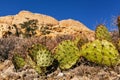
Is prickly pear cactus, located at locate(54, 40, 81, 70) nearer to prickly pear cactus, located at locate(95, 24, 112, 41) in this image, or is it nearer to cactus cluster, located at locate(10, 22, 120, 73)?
cactus cluster, located at locate(10, 22, 120, 73)

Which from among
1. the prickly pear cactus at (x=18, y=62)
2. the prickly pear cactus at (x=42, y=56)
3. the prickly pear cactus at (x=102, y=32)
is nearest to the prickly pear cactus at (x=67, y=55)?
the prickly pear cactus at (x=42, y=56)

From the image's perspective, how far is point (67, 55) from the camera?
762 centimetres

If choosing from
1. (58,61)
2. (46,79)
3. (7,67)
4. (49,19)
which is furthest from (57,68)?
(49,19)

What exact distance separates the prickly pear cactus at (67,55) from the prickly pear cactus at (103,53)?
492 mm

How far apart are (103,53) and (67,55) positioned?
1188 mm

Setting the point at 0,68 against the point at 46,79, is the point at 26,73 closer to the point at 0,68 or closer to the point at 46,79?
the point at 46,79

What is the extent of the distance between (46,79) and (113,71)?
5.24 ft

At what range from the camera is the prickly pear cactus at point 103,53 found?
6645mm

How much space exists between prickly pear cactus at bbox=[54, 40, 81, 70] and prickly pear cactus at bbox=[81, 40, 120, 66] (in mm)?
492

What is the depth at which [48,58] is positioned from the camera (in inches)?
292

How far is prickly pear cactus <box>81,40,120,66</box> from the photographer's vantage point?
6.64 meters

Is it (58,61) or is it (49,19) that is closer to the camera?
(58,61)

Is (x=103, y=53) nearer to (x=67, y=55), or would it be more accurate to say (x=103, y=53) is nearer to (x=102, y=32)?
(x=67, y=55)

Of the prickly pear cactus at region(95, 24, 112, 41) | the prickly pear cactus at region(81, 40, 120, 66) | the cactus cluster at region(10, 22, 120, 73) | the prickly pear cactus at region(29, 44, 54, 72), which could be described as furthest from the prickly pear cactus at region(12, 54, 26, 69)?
the prickly pear cactus at region(81, 40, 120, 66)
